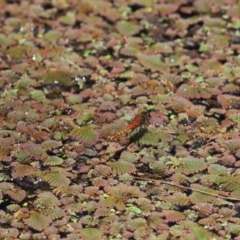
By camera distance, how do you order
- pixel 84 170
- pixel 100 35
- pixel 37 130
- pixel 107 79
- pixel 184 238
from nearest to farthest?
pixel 184 238 → pixel 84 170 → pixel 37 130 → pixel 107 79 → pixel 100 35

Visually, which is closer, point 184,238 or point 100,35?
point 184,238

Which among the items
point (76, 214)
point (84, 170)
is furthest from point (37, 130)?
point (76, 214)

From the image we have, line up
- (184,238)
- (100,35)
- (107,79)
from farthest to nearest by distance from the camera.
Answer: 1. (100,35)
2. (107,79)
3. (184,238)

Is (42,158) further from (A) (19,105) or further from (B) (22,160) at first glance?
(A) (19,105)

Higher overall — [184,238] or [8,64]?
[8,64]

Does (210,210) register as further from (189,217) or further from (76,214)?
(76,214)

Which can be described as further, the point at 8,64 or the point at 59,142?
the point at 8,64

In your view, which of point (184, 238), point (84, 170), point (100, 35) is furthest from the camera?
point (100, 35)

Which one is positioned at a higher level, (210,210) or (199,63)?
(199,63)

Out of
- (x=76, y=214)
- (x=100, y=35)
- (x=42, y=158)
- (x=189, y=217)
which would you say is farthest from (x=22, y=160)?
(x=100, y=35)
